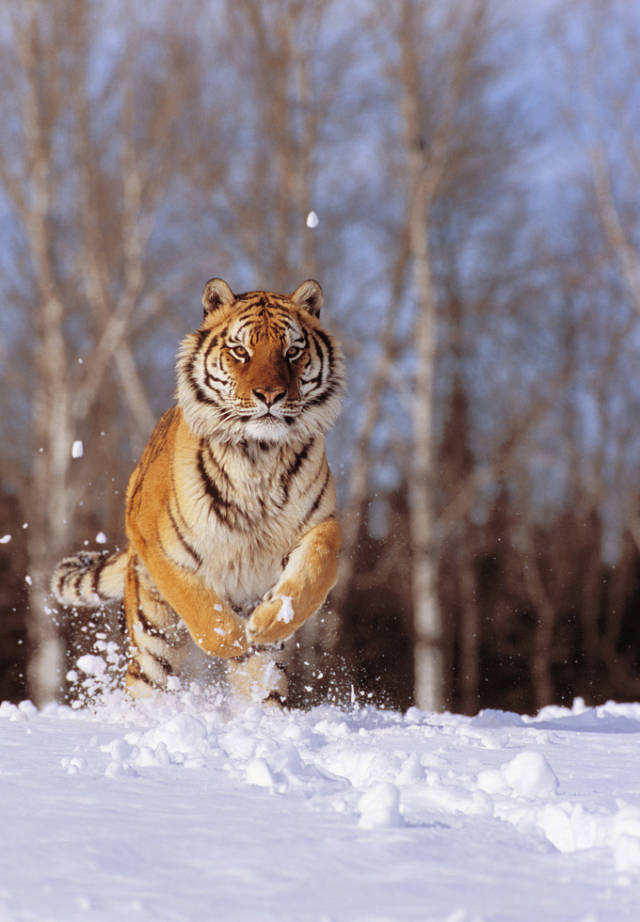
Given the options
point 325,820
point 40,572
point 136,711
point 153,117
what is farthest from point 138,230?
point 325,820

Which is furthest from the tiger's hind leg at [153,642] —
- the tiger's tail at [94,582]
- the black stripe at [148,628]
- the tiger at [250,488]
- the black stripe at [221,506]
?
the black stripe at [221,506]

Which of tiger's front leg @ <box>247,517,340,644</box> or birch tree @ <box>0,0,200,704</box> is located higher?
birch tree @ <box>0,0,200,704</box>

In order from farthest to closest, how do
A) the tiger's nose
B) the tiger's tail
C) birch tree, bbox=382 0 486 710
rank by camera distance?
1. birch tree, bbox=382 0 486 710
2. the tiger's tail
3. the tiger's nose

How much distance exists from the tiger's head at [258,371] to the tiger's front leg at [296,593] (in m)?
0.52

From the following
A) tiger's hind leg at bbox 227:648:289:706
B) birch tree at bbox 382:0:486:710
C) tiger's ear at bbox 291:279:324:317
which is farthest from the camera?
birch tree at bbox 382:0:486:710

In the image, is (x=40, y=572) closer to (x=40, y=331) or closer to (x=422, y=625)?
(x=40, y=331)

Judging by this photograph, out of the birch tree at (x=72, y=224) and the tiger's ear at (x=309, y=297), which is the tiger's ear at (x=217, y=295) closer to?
the tiger's ear at (x=309, y=297)

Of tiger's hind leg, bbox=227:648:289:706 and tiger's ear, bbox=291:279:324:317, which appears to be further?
tiger's ear, bbox=291:279:324:317

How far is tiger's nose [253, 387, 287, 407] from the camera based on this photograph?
14.4ft

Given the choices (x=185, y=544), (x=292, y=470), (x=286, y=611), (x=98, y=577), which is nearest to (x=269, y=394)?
(x=292, y=470)

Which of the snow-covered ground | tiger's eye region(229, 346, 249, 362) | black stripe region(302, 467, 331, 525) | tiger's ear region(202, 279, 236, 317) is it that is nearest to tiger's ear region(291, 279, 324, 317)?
tiger's ear region(202, 279, 236, 317)

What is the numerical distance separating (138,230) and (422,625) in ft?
17.7

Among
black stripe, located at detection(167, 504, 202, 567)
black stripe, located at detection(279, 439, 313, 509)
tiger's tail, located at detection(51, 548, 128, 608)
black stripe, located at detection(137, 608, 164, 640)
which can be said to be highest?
black stripe, located at detection(279, 439, 313, 509)

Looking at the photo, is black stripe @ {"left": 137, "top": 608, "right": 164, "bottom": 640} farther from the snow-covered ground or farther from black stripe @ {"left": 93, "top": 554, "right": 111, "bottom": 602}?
Answer: the snow-covered ground
